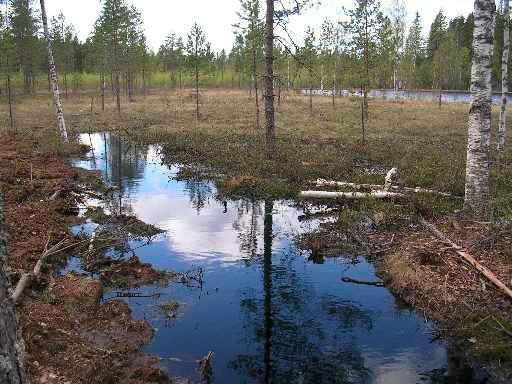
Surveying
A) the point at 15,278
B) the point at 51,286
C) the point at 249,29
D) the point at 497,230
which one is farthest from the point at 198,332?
the point at 249,29

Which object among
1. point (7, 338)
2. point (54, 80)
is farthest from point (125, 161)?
point (7, 338)

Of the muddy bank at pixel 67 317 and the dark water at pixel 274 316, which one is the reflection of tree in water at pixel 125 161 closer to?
the muddy bank at pixel 67 317

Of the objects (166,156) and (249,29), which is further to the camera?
(249,29)

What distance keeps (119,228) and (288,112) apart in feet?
115

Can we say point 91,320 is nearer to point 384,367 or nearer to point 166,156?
point 384,367

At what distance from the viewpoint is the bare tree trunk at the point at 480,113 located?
11.8 meters

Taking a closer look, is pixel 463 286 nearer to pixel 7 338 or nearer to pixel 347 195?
pixel 347 195

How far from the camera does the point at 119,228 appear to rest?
46.0 feet

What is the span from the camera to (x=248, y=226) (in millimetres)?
14586

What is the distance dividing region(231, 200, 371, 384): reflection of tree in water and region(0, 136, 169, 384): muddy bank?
183cm

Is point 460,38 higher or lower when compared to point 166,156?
higher

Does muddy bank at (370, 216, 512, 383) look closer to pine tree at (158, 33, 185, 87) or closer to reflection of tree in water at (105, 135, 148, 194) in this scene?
reflection of tree in water at (105, 135, 148, 194)

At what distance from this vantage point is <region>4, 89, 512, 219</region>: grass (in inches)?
738

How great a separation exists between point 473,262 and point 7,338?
895 centimetres
